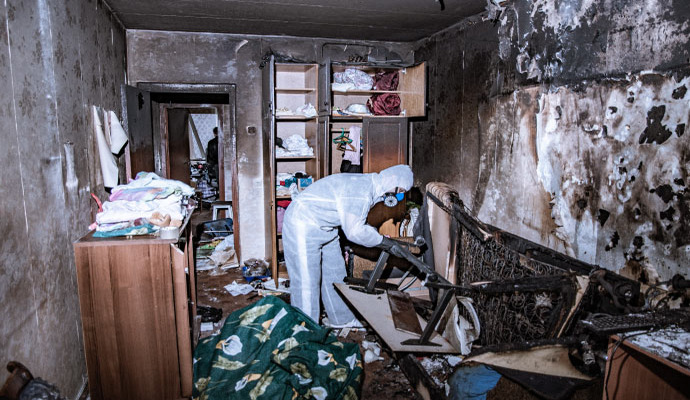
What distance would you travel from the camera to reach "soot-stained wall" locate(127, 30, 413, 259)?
494 centimetres

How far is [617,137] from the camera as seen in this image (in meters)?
2.59

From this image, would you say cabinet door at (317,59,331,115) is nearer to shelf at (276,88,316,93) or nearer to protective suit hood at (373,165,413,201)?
shelf at (276,88,316,93)

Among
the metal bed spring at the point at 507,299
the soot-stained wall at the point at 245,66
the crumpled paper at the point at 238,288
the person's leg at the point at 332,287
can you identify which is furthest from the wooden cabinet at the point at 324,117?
the metal bed spring at the point at 507,299

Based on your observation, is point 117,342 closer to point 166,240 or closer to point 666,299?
point 166,240

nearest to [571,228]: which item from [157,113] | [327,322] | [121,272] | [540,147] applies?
[540,147]

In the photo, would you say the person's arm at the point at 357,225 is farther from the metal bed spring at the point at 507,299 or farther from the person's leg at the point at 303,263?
the metal bed spring at the point at 507,299

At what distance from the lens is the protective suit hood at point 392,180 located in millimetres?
3541

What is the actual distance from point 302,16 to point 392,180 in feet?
6.55

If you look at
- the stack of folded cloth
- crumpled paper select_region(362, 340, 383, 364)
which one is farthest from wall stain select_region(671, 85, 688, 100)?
the stack of folded cloth

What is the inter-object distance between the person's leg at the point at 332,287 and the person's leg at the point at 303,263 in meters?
0.18

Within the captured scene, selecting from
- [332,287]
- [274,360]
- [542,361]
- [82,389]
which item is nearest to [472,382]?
[542,361]

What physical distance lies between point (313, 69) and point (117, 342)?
3.42 m

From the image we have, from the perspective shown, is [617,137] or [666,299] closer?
[666,299]

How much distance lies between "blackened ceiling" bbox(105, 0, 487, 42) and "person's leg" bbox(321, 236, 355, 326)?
2177mm
